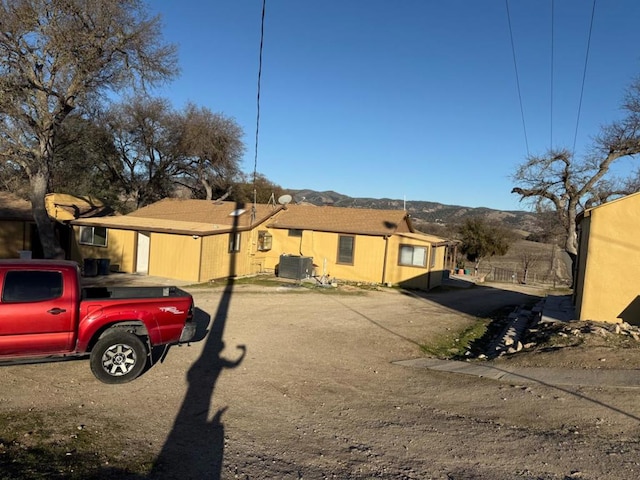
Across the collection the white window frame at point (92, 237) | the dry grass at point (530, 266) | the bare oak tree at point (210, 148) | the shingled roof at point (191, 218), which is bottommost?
the dry grass at point (530, 266)

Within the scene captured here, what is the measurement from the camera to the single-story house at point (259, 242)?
21.3 m

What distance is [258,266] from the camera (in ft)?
82.9

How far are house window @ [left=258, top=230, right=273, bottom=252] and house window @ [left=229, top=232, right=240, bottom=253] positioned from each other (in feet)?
6.03

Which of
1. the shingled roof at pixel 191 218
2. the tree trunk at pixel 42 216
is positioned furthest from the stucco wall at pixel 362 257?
the tree trunk at pixel 42 216

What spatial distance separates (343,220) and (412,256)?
423cm

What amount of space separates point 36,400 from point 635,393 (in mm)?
8113

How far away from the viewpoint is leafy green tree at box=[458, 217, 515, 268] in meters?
46.3

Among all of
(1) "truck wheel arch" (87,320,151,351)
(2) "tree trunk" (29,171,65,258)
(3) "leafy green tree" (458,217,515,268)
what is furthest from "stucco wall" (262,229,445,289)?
(3) "leafy green tree" (458,217,515,268)

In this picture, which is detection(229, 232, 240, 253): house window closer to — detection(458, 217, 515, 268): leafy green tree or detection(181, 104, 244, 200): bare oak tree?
detection(181, 104, 244, 200): bare oak tree

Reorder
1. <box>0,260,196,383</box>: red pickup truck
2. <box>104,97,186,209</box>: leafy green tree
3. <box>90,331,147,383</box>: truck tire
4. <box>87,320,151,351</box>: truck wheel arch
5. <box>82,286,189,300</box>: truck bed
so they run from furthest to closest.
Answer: <box>104,97,186,209</box>: leafy green tree, <box>82,286,189,300</box>: truck bed, <box>87,320,151,351</box>: truck wheel arch, <box>90,331,147,383</box>: truck tire, <box>0,260,196,383</box>: red pickup truck

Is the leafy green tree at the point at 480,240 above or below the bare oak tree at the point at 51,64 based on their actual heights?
below

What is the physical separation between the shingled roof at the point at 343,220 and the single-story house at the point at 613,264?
40.7ft

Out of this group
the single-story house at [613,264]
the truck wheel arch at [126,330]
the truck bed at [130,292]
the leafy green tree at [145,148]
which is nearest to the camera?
the truck wheel arch at [126,330]

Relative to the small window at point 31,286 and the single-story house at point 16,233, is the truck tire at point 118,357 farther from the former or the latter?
the single-story house at point 16,233
